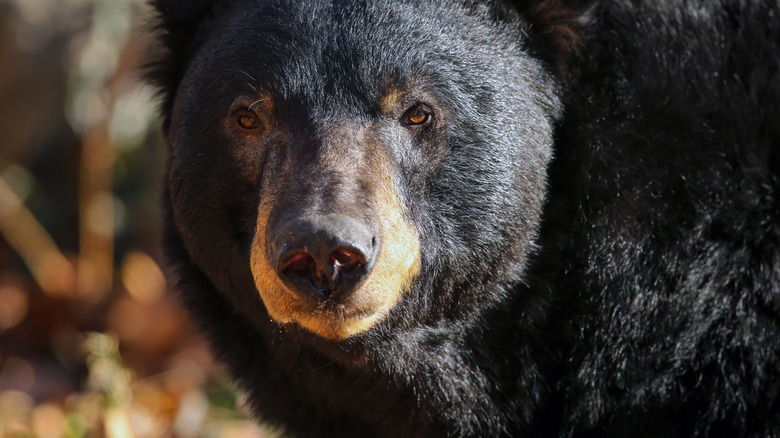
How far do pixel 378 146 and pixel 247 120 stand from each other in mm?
513

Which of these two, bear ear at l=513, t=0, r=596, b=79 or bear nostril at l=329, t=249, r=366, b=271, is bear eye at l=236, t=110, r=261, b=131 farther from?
bear ear at l=513, t=0, r=596, b=79

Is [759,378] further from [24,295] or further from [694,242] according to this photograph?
[24,295]

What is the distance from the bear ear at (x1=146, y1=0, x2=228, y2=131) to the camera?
3615 mm

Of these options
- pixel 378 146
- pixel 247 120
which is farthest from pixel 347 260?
pixel 247 120

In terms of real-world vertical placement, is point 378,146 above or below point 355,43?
below

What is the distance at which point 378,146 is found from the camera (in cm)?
300

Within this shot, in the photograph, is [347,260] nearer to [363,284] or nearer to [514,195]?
[363,284]

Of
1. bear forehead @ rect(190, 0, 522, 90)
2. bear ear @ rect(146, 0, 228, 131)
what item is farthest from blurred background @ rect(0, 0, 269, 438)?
bear forehead @ rect(190, 0, 522, 90)

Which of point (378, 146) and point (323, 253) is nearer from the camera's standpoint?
point (323, 253)

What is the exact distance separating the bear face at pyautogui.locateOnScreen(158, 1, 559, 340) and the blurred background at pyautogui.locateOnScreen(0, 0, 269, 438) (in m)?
2.59

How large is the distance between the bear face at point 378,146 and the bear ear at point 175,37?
29 centimetres

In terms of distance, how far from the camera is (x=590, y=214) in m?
3.26

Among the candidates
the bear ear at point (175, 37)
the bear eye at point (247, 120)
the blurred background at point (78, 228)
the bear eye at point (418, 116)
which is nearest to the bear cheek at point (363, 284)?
the bear eye at point (418, 116)

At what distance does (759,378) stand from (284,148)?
5.90 ft
